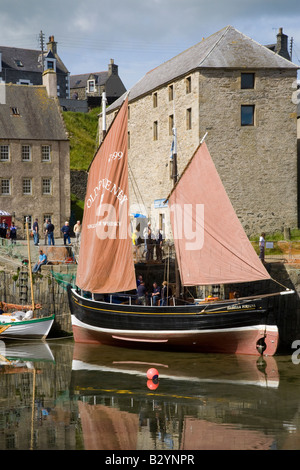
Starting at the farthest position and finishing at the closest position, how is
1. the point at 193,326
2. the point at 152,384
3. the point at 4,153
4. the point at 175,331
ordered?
the point at 4,153 < the point at 175,331 < the point at 193,326 < the point at 152,384

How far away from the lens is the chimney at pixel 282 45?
192ft

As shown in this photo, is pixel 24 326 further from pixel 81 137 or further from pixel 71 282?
pixel 81 137

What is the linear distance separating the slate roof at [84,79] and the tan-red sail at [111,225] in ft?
160

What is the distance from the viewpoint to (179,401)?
59.6 feet

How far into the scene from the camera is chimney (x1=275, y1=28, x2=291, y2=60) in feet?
192

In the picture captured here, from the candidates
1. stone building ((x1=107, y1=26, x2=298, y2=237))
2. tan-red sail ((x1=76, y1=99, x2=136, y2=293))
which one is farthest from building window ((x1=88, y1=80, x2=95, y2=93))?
tan-red sail ((x1=76, y1=99, x2=136, y2=293))

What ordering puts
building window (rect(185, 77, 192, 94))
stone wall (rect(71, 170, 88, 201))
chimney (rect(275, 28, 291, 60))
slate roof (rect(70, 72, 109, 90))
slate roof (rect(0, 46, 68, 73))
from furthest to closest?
1. slate roof (rect(70, 72, 109, 90))
2. slate roof (rect(0, 46, 68, 73))
3. chimney (rect(275, 28, 291, 60))
4. stone wall (rect(71, 170, 88, 201))
5. building window (rect(185, 77, 192, 94))

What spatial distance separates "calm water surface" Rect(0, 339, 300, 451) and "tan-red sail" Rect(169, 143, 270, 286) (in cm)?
302

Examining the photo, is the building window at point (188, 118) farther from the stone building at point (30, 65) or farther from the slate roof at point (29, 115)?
the stone building at point (30, 65)

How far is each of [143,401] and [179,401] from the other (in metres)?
0.98

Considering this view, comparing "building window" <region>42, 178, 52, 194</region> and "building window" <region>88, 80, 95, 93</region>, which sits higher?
"building window" <region>88, 80, 95, 93</region>

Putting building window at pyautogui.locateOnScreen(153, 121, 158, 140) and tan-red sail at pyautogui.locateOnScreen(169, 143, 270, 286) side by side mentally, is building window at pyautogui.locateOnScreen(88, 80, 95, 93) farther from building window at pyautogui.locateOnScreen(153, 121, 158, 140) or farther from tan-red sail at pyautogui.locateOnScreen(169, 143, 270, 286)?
tan-red sail at pyautogui.locateOnScreen(169, 143, 270, 286)

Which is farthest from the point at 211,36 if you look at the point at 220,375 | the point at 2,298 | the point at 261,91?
the point at 220,375

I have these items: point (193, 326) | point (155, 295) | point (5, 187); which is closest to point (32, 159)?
point (5, 187)
